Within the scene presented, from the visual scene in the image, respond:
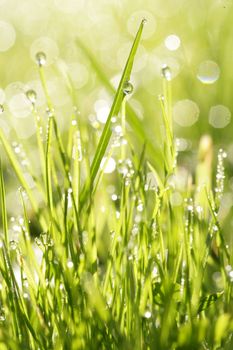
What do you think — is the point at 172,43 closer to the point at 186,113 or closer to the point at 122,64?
the point at 122,64

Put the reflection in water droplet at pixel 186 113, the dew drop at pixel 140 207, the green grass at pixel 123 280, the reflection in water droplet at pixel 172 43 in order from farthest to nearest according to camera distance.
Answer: the reflection in water droplet at pixel 172 43, the reflection in water droplet at pixel 186 113, the dew drop at pixel 140 207, the green grass at pixel 123 280

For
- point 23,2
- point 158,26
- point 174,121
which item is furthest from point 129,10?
point 174,121

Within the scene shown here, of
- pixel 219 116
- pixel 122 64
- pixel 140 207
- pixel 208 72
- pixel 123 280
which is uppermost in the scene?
pixel 122 64

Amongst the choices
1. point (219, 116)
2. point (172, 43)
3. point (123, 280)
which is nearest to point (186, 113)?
point (219, 116)

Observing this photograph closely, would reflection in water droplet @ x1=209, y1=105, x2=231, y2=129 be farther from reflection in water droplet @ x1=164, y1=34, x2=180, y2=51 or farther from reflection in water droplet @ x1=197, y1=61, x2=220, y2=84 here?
reflection in water droplet @ x1=164, y1=34, x2=180, y2=51

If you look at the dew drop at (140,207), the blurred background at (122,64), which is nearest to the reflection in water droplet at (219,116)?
the blurred background at (122,64)

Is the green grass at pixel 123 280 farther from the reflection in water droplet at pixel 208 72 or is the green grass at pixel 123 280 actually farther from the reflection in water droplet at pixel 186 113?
the reflection in water droplet at pixel 208 72

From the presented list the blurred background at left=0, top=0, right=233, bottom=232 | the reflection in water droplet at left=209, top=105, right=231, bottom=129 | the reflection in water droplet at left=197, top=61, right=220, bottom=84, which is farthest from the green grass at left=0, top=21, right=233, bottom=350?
the reflection in water droplet at left=197, top=61, right=220, bottom=84
